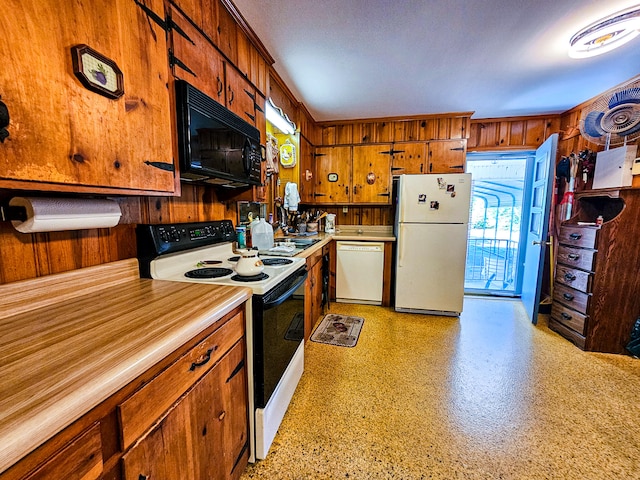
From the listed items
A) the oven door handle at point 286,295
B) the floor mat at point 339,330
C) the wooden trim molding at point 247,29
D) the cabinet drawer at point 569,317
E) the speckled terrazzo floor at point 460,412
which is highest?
the wooden trim molding at point 247,29

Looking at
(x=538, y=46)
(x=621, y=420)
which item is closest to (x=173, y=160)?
(x=538, y=46)

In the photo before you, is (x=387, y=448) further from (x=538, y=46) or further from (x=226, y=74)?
(x=538, y=46)

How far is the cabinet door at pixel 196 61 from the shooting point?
3.60 feet

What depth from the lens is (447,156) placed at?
11.1 feet

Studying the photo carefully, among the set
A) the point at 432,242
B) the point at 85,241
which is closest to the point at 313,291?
the point at 432,242

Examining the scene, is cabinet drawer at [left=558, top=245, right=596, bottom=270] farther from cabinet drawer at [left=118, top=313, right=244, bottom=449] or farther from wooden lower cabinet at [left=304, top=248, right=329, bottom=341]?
cabinet drawer at [left=118, top=313, right=244, bottom=449]

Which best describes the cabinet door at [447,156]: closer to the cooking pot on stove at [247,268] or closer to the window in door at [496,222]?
the window in door at [496,222]

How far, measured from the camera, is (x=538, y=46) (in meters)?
1.91

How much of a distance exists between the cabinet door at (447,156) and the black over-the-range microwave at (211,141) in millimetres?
2596

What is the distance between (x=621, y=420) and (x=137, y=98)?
293cm

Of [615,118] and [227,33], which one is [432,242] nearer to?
[615,118]

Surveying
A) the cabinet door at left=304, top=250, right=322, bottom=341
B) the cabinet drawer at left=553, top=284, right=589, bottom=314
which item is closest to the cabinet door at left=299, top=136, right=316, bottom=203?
the cabinet door at left=304, top=250, right=322, bottom=341

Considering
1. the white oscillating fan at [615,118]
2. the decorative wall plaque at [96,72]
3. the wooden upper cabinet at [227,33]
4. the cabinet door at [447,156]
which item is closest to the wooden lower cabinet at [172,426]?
the decorative wall plaque at [96,72]

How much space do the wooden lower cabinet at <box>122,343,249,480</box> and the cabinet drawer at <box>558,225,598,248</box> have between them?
9.72ft
